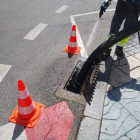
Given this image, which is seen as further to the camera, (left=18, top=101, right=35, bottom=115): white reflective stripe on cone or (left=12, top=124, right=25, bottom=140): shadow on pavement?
(left=18, top=101, right=35, bottom=115): white reflective stripe on cone

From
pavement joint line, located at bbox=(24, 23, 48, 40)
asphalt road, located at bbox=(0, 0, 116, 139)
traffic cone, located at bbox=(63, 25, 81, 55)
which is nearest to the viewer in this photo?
asphalt road, located at bbox=(0, 0, 116, 139)

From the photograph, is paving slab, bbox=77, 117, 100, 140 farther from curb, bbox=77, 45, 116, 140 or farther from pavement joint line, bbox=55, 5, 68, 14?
pavement joint line, bbox=55, 5, 68, 14

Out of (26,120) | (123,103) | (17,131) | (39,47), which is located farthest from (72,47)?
(17,131)

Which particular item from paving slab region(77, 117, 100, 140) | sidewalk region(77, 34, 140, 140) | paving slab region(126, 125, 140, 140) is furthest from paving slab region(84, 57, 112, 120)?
paving slab region(126, 125, 140, 140)

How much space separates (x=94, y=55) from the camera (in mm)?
2721

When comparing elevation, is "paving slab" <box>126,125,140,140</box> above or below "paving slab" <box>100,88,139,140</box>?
below

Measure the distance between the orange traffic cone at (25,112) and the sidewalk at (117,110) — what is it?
2.75 feet

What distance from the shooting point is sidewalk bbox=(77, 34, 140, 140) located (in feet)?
7.72

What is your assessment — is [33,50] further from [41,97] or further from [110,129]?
[110,129]

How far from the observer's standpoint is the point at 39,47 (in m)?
4.64

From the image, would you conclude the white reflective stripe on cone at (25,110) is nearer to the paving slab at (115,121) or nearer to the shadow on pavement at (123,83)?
the paving slab at (115,121)

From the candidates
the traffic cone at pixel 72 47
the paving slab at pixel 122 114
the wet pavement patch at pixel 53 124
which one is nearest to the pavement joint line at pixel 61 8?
the traffic cone at pixel 72 47

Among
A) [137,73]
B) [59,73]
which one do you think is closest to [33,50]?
[59,73]

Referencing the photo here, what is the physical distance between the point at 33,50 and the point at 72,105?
2.45m
